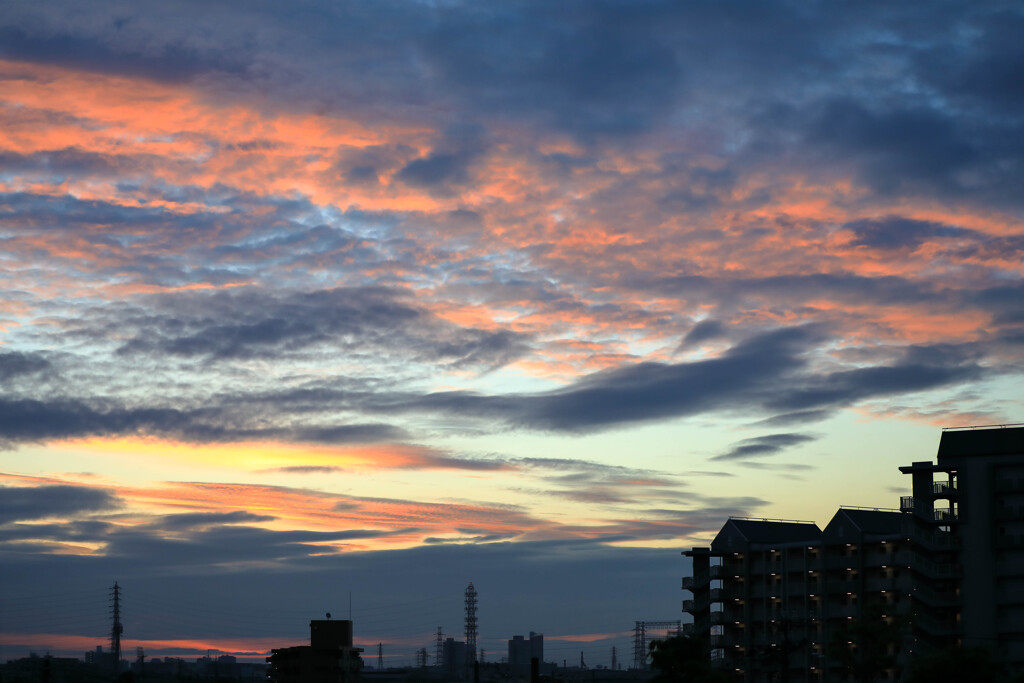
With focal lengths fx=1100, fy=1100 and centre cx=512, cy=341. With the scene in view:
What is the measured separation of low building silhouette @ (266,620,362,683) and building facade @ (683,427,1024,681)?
72212 mm

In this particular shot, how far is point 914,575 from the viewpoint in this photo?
13625 cm

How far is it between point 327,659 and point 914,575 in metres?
106

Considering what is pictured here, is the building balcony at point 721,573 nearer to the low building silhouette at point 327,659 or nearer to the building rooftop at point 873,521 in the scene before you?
the building rooftop at point 873,521

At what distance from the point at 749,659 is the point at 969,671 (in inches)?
2801

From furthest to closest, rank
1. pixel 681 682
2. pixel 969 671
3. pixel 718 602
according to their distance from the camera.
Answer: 1. pixel 718 602
2. pixel 681 682
3. pixel 969 671

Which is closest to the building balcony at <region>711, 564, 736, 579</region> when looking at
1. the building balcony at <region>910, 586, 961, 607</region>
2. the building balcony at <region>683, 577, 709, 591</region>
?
the building balcony at <region>683, 577, 709, 591</region>

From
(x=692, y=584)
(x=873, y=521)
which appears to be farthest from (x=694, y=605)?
(x=873, y=521)

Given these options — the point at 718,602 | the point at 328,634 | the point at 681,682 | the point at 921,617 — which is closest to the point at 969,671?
the point at 681,682

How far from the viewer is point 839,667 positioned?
136m

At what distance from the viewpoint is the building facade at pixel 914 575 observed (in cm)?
13338

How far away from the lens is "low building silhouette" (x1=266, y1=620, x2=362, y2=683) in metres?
195

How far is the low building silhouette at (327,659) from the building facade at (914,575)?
7221cm

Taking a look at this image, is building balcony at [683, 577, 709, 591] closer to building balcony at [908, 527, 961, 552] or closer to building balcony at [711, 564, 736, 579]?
building balcony at [711, 564, 736, 579]

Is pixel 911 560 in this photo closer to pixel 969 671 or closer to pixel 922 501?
pixel 922 501
